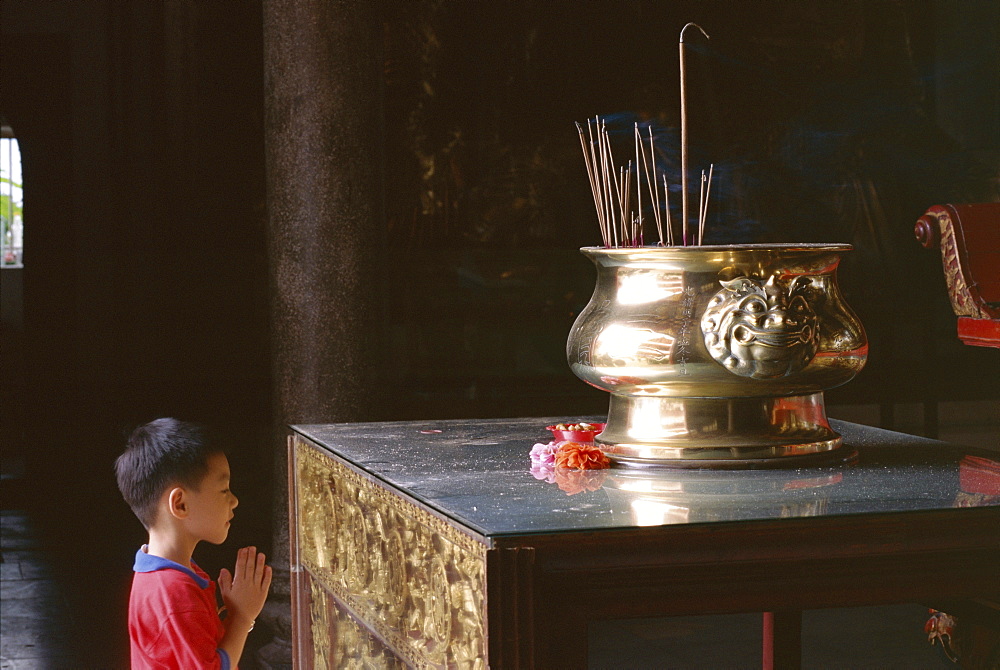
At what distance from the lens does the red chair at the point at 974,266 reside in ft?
13.5

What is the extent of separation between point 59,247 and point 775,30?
6.19 metres

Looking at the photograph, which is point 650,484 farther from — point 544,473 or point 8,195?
point 8,195

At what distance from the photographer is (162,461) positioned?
1.84 m

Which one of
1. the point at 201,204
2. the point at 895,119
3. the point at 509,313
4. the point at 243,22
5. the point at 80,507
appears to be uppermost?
the point at 243,22

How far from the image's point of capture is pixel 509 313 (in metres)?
9.81

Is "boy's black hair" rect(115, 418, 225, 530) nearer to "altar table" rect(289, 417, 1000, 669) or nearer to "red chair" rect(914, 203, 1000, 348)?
"altar table" rect(289, 417, 1000, 669)

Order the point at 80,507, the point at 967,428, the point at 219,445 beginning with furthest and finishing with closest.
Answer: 1. the point at 967,428
2. the point at 80,507
3. the point at 219,445

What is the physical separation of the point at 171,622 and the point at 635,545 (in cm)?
90

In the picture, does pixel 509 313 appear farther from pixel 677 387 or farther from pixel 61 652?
pixel 677 387

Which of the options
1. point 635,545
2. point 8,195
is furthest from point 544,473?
point 8,195

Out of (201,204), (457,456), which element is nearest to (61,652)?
(457,456)

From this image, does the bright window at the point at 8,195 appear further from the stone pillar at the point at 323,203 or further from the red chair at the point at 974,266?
the red chair at the point at 974,266

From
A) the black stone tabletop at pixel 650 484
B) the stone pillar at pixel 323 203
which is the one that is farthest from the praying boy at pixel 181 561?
the stone pillar at pixel 323 203

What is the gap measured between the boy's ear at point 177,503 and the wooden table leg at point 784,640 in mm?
1039
